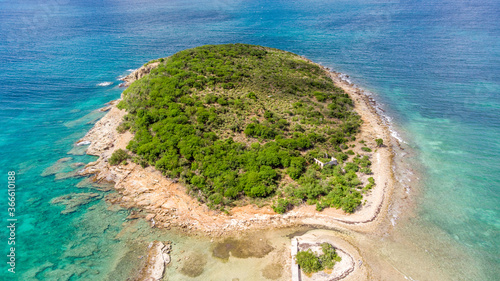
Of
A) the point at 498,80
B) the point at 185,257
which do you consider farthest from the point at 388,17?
the point at 185,257

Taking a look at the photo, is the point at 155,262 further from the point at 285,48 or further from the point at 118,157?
the point at 285,48

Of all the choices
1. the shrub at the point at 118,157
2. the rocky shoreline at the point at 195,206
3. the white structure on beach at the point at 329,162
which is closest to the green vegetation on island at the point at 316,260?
the rocky shoreline at the point at 195,206

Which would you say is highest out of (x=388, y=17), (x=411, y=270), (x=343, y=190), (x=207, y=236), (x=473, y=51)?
(x=388, y=17)

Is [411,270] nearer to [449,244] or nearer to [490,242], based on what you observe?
[449,244]

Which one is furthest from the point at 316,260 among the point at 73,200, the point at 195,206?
the point at 73,200

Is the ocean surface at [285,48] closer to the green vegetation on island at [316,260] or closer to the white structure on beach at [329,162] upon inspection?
the green vegetation on island at [316,260]
